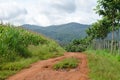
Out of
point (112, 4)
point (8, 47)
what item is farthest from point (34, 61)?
point (112, 4)

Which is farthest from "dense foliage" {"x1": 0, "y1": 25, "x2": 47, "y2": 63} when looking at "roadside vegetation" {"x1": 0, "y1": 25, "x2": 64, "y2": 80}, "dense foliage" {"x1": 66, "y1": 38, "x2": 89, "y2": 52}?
"dense foliage" {"x1": 66, "y1": 38, "x2": 89, "y2": 52}

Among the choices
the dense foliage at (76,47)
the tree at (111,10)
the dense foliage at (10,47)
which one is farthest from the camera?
the dense foliage at (76,47)

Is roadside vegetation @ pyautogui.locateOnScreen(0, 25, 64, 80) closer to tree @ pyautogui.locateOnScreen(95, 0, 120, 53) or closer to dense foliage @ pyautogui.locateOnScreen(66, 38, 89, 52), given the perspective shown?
tree @ pyautogui.locateOnScreen(95, 0, 120, 53)

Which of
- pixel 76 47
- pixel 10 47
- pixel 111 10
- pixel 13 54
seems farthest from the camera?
pixel 76 47

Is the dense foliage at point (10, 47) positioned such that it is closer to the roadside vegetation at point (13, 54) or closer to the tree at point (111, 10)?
the roadside vegetation at point (13, 54)

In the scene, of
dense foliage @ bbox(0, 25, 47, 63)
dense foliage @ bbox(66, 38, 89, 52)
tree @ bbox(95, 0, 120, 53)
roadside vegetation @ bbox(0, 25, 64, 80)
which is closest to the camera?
roadside vegetation @ bbox(0, 25, 64, 80)

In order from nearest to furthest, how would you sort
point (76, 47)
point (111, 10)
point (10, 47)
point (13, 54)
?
point (13, 54) < point (10, 47) < point (111, 10) < point (76, 47)

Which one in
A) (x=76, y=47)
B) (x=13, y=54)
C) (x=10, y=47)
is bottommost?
(x=76, y=47)

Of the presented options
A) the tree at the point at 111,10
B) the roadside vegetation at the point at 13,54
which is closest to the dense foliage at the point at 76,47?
the tree at the point at 111,10

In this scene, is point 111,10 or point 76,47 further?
point 76,47

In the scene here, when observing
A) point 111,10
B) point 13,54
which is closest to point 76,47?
point 111,10

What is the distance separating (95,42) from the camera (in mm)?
45219

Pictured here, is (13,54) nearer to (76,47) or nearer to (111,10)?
(111,10)

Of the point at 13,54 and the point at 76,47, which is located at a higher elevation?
the point at 13,54
